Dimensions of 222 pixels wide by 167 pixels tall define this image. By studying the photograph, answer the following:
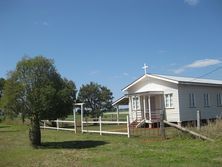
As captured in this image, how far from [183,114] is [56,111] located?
1521 cm

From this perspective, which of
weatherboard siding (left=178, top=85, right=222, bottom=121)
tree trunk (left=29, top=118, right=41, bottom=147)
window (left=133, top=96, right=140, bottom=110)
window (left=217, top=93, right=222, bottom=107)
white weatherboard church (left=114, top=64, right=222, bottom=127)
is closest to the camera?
tree trunk (left=29, top=118, right=41, bottom=147)

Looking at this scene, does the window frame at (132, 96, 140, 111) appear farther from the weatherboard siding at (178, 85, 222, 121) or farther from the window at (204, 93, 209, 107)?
the window at (204, 93, 209, 107)

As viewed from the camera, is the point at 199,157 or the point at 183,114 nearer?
the point at 199,157

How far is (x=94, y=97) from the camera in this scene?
154ft

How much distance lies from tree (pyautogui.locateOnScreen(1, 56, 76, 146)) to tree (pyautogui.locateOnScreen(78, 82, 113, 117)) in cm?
2660

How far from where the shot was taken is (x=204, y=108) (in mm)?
35219

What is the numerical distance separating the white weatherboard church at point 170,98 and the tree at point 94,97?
9.99 meters

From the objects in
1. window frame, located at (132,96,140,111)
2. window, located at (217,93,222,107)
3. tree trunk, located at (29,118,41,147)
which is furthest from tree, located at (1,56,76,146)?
window, located at (217,93,222,107)

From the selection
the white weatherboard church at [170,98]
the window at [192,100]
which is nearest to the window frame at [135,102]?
the white weatherboard church at [170,98]

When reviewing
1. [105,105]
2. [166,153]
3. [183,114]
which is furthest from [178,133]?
[105,105]

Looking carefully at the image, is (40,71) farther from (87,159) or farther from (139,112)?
(139,112)

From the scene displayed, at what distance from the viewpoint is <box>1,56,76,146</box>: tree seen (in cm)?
1930

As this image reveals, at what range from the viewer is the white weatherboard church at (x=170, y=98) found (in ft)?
106

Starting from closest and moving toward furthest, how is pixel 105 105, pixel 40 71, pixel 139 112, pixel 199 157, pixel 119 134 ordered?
pixel 199 157, pixel 40 71, pixel 119 134, pixel 139 112, pixel 105 105
